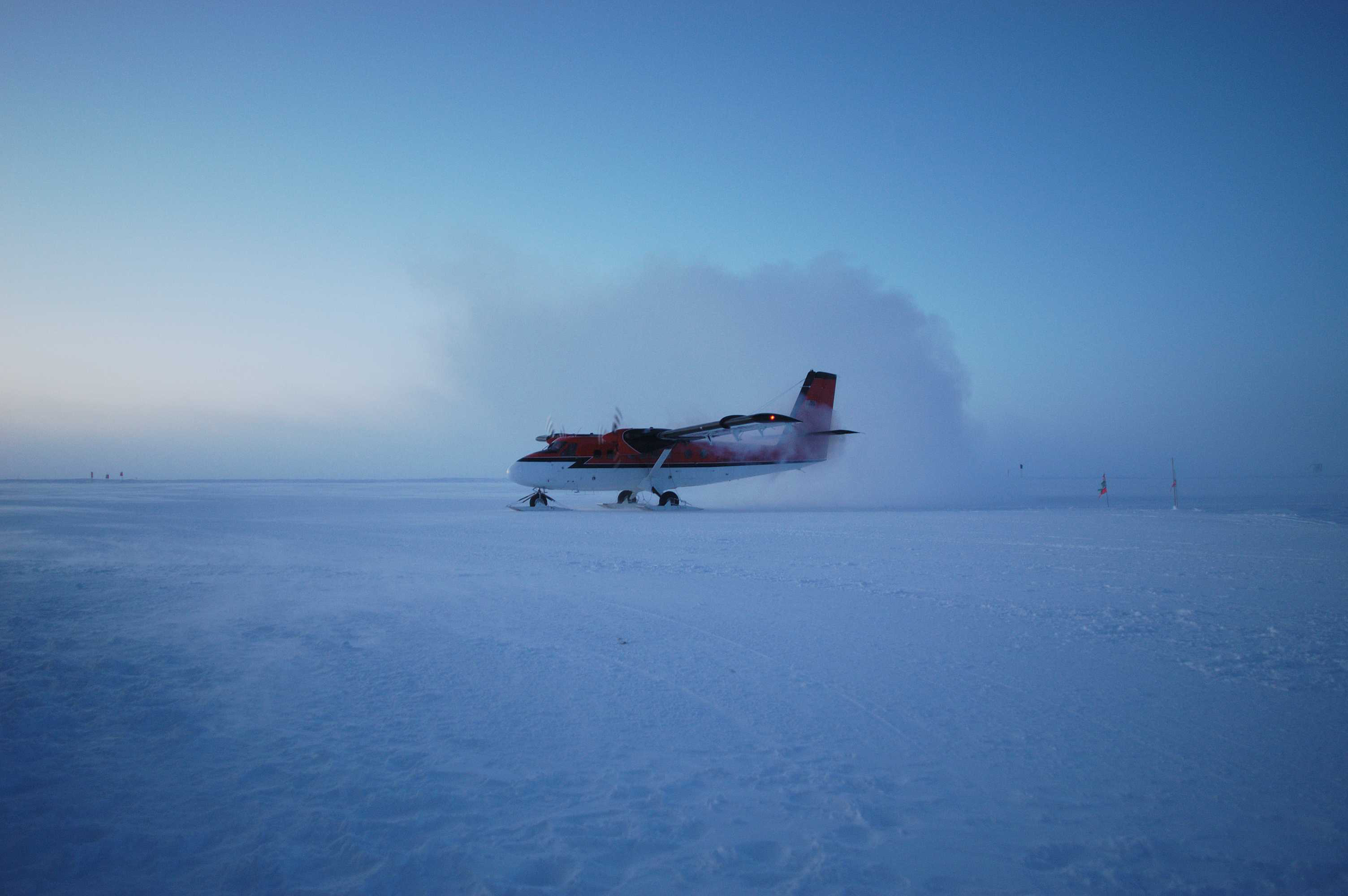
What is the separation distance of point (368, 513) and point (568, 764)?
18.9 meters

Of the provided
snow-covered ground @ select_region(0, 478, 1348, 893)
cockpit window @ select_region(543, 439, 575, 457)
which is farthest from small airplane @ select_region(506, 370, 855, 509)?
snow-covered ground @ select_region(0, 478, 1348, 893)

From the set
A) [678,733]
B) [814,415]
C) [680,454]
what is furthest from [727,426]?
[678,733]

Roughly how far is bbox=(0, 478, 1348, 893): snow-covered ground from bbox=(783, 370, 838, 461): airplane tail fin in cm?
1793

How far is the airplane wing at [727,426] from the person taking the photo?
2228 centimetres

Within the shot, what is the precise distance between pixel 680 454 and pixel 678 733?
70.0 feet

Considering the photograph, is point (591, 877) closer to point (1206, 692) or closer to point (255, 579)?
point (1206, 692)

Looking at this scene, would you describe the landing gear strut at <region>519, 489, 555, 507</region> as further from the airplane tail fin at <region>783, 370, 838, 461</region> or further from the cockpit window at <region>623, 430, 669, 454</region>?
the airplane tail fin at <region>783, 370, 838, 461</region>

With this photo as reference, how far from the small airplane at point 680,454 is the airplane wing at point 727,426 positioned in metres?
0.04

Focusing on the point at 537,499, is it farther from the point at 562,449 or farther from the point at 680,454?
the point at 680,454

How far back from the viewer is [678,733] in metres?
3.55

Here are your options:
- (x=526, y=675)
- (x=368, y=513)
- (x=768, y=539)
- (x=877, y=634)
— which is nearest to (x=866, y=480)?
(x=768, y=539)

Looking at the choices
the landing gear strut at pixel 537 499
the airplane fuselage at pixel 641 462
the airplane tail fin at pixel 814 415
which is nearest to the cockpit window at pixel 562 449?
the airplane fuselage at pixel 641 462

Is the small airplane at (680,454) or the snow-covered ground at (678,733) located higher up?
the small airplane at (680,454)

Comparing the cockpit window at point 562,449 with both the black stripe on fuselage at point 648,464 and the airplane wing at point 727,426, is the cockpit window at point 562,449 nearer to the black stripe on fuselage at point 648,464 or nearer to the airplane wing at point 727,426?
the black stripe on fuselage at point 648,464
